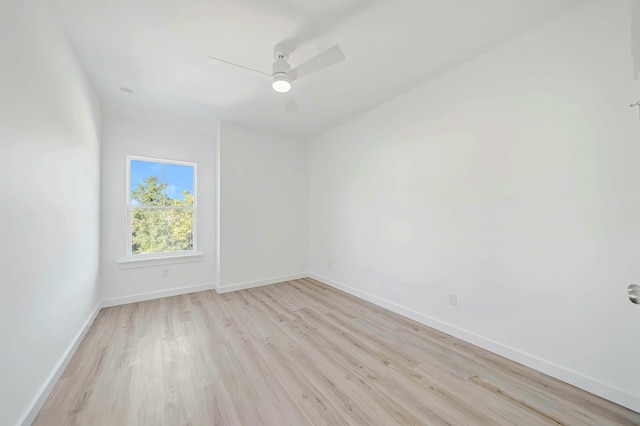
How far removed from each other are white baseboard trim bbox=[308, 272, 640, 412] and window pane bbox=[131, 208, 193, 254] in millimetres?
3361

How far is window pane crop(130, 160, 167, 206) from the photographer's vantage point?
3.70 metres

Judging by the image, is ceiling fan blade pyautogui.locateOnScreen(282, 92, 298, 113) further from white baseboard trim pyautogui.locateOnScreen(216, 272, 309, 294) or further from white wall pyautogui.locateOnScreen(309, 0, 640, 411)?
white baseboard trim pyautogui.locateOnScreen(216, 272, 309, 294)

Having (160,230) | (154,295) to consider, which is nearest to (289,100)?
(160,230)

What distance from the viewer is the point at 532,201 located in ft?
6.55

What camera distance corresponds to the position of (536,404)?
162 cm

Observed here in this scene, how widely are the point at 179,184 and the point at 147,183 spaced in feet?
1.41

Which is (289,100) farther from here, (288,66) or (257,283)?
(257,283)

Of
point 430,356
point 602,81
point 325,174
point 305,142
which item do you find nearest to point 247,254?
point 325,174

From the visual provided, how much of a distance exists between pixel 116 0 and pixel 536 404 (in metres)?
3.90

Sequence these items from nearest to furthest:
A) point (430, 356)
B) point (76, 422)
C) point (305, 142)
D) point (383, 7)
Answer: point (76, 422), point (383, 7), point (430, 356), point (305, 142)

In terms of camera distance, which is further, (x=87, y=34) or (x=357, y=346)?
(x=357, y=346)

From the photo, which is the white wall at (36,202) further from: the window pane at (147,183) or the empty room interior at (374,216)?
the window pane at (147,183)

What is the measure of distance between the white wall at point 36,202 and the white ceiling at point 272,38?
348 mm

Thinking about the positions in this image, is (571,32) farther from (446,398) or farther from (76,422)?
(76,422)
